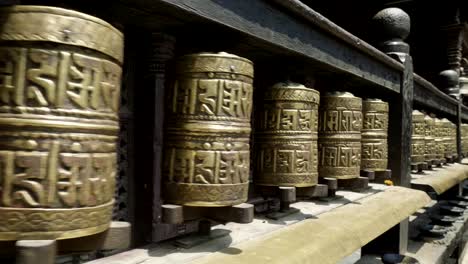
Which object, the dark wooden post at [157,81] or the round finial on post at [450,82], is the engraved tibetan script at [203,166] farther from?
the round finial on post at [450,82]

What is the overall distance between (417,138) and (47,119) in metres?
3.26

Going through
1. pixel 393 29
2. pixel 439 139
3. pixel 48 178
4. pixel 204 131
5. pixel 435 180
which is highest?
pixel 393 29

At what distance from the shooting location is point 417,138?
3.51 metres

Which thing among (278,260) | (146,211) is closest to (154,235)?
(146,211)

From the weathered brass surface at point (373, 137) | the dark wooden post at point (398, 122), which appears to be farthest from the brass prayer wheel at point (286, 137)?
the dark wooden post at point (398, 122)

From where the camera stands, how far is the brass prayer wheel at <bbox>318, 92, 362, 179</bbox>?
2109mm

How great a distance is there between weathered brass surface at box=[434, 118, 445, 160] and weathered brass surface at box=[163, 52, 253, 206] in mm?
3515

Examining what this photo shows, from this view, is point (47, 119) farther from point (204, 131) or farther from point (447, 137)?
point (447, 137)

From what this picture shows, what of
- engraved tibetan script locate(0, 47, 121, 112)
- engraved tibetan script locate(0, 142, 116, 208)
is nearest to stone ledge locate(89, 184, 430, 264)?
engraved tibetan script locate(0, 142, 116, 208)

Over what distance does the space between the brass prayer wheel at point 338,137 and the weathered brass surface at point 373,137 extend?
1.27 ft

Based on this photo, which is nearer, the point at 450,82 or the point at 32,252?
the point at 32,252

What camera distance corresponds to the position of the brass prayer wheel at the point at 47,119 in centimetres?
85

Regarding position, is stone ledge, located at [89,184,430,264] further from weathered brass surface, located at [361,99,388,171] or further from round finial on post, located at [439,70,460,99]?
round finial on post, located at [439,70,460,99]

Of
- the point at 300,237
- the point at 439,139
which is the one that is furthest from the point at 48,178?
the point at 439,139
